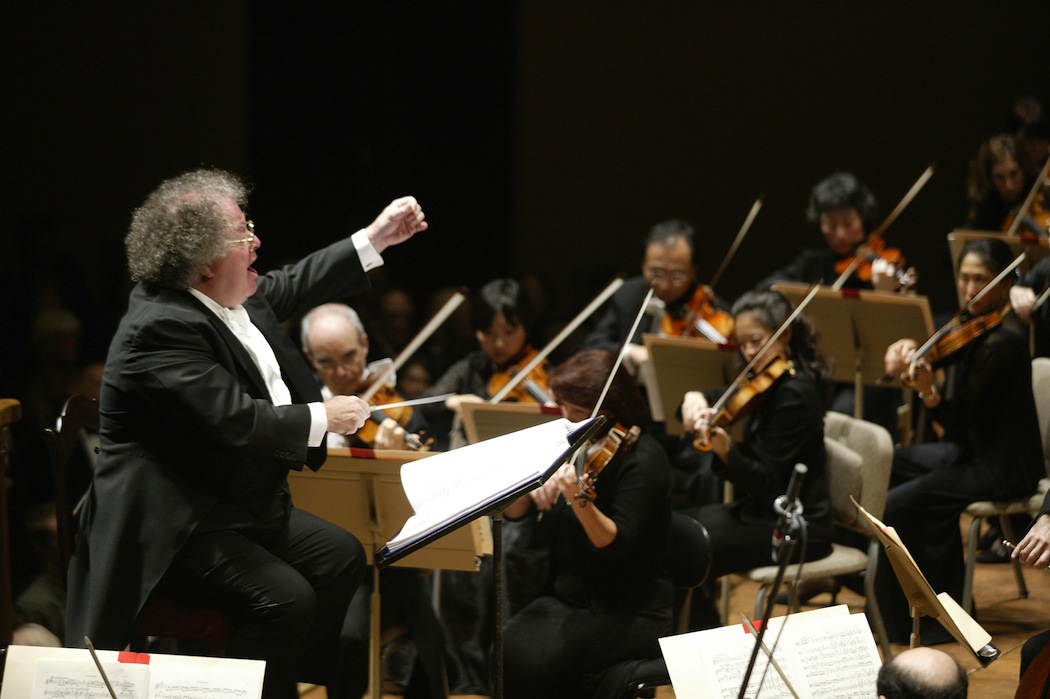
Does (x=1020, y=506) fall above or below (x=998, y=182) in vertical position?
below

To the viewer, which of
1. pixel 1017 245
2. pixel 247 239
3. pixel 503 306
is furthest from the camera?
pixel 1017 245

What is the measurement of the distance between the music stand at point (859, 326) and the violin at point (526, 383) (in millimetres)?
831

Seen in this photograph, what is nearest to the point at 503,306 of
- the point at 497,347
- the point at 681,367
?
the point at 497,347

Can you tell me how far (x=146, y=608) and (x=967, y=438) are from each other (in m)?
2.39

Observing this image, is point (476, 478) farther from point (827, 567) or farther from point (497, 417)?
point (827, 567)

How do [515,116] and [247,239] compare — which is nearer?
[247,239]

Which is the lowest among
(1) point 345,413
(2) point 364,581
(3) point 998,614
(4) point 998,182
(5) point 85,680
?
(3) point 998,614

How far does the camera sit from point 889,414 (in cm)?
461

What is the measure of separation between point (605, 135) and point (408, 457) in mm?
5100

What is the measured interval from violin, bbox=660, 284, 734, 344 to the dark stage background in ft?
7.97

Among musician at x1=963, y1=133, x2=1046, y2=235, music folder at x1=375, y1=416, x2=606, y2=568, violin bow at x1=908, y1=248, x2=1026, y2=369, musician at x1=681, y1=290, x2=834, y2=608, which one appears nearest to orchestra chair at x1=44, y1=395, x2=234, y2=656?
music folder at x1=375, y1=416, x2=606, y2=568

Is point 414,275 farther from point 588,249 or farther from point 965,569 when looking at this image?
point 965,569

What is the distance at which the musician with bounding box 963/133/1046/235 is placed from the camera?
4.81 metres

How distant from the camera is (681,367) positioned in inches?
153
